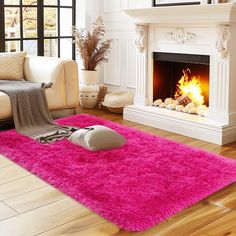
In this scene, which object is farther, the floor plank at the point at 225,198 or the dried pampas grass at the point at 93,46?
the dried pampas grass at the point at 93,46

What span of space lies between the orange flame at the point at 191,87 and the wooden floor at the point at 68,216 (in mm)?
1809

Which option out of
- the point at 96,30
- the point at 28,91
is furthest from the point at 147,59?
the point at 28,91

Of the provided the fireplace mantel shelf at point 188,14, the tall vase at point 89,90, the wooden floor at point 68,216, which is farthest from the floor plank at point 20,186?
the tall vase at point 89,90

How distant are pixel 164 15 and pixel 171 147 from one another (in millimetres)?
1395

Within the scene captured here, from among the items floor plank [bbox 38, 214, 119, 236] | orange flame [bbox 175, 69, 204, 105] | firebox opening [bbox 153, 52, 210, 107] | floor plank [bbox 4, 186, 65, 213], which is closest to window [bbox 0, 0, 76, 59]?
firebox opening [bbox 153, 52, 210, 107]

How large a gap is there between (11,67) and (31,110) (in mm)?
669

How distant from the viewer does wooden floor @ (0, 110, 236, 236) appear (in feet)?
6.96

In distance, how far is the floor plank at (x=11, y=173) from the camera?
2.86 meters

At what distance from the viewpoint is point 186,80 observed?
4578 mm

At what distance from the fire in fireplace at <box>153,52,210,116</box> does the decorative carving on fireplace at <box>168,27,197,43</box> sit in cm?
16

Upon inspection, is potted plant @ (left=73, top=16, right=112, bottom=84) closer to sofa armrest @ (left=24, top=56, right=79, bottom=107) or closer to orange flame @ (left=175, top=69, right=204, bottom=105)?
sofa armrest @ (left=24, top=56, right=79, bottom=107)

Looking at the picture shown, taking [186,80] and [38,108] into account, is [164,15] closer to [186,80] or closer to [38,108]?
[186,80]

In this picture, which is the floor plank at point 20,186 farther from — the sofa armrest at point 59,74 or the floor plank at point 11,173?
the sofa armrest at point 59,74

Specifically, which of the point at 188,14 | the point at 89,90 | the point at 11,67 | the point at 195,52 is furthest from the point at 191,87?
the point at 11,67
